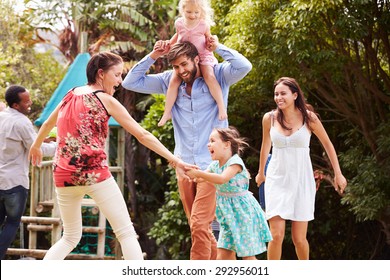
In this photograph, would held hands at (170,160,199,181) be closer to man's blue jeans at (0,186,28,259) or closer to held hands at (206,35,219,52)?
held hands at (206,35,219,52)

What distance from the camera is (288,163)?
5.90 meters

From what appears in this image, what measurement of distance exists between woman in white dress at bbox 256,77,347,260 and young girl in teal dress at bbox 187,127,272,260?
0.74 feet

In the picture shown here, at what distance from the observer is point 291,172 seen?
590 centimetres

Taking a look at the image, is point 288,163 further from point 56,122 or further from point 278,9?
point 278,9

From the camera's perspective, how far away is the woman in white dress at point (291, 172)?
19.1 feet

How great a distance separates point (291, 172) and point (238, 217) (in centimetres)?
60

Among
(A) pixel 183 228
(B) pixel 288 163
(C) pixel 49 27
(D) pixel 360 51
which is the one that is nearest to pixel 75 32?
(C) pixel 49 27

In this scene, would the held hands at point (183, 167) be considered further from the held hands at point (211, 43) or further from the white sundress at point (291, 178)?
the held hands at point (211, 43)

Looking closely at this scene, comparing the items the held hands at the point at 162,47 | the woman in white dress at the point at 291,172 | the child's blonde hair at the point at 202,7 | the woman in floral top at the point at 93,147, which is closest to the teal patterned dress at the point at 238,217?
the woman in white dress at the point at 291,172

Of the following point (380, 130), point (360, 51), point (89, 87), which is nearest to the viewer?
point (89, 87)

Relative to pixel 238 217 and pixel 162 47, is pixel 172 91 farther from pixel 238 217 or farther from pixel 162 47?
pixel 238 217

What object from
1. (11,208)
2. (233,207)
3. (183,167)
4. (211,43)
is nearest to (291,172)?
(233,207)

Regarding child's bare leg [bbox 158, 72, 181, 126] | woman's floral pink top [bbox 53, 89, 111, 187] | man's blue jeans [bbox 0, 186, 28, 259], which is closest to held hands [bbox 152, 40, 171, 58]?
child's bare leg [bbox 158, 72, 181, 126]
